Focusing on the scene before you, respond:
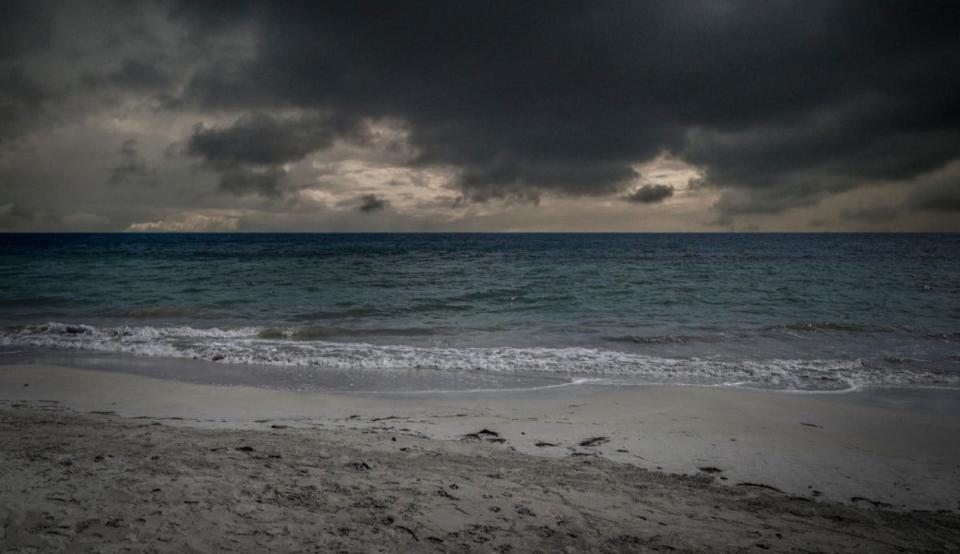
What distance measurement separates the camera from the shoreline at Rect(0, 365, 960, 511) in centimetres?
579

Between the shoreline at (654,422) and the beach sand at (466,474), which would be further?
the shoreline at (654,422)

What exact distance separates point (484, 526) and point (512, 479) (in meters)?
1.11

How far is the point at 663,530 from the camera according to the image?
419 cm

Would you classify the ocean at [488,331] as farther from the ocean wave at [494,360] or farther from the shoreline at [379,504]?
the shoreline at [379,504]

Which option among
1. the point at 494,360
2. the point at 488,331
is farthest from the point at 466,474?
the point at 488,331

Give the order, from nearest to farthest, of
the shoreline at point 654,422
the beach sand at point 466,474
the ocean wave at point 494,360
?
the beach sand at point 466,474, the shoreline at point 654,422, the ocean wave at point 494,360

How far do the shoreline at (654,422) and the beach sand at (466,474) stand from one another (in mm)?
44

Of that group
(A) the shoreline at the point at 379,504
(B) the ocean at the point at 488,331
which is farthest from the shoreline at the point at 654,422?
(B) the ocean at the point at 488,331

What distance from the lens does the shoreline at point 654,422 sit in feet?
19.0

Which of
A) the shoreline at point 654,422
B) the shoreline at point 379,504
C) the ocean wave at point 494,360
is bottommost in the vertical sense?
the ocean wave at point 494,360

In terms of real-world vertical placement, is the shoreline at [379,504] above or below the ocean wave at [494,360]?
above

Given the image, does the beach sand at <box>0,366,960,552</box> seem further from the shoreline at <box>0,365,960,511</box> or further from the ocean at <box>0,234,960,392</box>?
the ocean at <box>0,234,960,392</box>

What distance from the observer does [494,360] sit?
40.5ft

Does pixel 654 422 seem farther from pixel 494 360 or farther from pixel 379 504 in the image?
pixel 494 360
